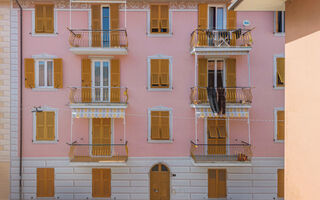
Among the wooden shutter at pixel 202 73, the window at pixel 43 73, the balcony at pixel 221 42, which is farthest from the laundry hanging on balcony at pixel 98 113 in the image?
the balcony at pixel 221 42

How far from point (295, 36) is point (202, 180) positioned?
10.3m

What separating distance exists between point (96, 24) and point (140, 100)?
4.33 meters

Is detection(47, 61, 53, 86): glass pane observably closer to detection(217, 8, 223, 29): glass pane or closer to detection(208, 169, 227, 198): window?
detection(217, 8, 223, 29): glass pane

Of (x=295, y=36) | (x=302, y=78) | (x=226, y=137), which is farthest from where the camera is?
(x=226, y=137)

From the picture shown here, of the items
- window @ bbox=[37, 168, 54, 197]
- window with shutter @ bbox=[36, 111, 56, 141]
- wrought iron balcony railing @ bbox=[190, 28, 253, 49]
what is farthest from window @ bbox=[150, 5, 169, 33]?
window @ bbox=[37, 168, 54, 197]

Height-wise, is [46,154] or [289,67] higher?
[289,67]

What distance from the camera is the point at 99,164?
40.9ft

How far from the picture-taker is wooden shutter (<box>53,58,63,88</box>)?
13.2m

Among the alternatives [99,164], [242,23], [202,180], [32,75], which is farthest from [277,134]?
[32,75]

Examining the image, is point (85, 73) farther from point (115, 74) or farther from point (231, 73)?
point (231, 73)

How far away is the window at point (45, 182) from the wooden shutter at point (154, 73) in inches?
260

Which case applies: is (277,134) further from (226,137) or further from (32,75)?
(32,75)

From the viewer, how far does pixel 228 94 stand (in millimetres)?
13039

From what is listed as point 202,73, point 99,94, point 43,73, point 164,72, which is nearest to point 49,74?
point 43,73
